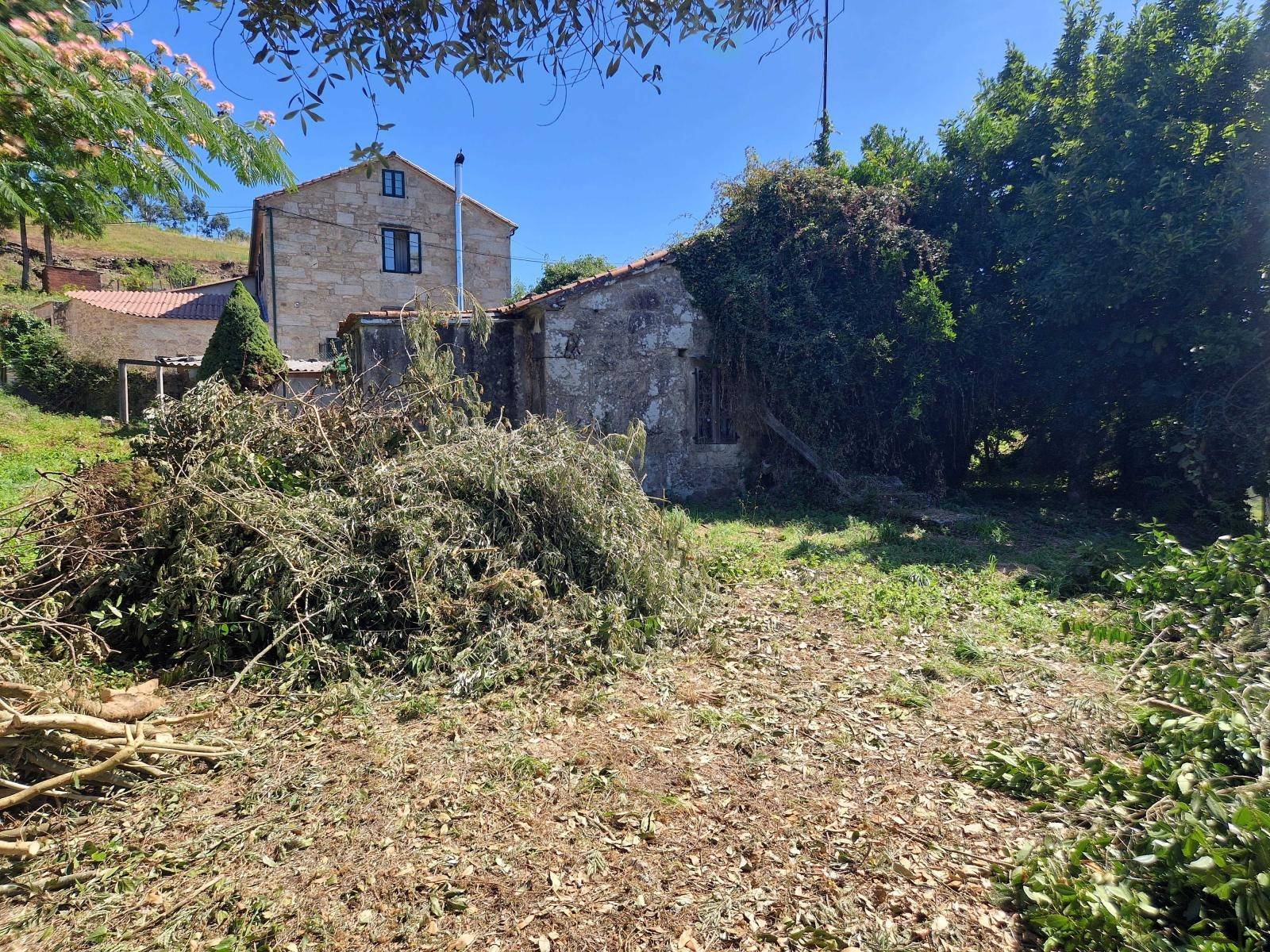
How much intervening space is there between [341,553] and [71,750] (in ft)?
5.51

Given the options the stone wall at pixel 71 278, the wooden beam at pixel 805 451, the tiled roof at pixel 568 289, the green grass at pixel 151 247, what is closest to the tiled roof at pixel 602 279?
the tiled roof at pixel 568 289

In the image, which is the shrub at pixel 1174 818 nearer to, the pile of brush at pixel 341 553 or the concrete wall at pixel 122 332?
the pile of brush at pixel 341 553

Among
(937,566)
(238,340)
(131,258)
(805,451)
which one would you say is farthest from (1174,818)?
(131,258)

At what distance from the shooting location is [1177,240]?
751 centimetres

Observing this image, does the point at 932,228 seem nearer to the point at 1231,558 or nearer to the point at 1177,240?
the point at 1177,240

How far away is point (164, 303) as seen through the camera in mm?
21781

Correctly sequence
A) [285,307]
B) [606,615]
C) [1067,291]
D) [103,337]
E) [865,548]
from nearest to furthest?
[606,615], [865,548], [1067,291], [103,337], [285,307]

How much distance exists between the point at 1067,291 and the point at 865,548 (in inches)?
193

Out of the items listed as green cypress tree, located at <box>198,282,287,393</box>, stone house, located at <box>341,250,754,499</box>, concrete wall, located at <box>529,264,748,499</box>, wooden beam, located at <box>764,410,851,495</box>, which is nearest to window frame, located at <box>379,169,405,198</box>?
green cypress tree, located at <box>198,282,287,393</box>

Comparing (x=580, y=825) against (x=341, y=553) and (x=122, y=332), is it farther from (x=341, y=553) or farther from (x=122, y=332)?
(x=122, y=332)

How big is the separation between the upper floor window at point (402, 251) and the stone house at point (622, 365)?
12125 millimetres

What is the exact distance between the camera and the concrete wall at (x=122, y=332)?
17.0 meters

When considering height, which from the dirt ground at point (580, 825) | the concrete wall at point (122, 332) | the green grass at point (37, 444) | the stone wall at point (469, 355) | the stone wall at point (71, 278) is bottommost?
the dirt ground at point (580, 825)

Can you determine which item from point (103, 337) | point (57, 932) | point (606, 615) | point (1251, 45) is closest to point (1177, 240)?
point (1251, 45)
